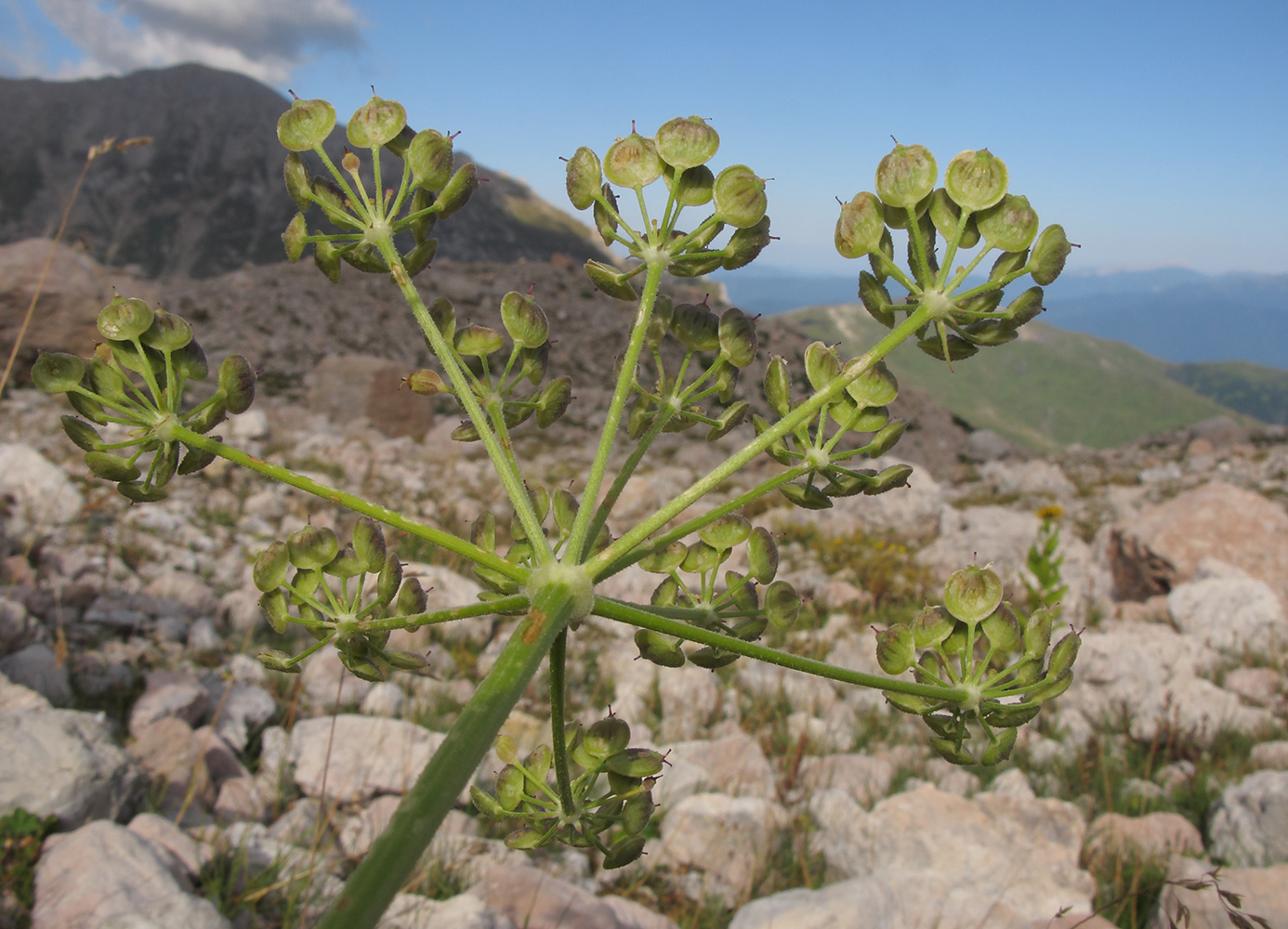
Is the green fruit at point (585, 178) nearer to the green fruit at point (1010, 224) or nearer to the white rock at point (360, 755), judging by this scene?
the green fruit at point (1010, 224)

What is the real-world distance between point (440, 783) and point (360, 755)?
4056 millimetres

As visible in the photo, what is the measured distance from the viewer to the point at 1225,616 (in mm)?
9047

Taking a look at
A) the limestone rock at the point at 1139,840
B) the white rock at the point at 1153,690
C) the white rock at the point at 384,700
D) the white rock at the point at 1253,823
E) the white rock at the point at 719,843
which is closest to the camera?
the white rock at the point at 719,843

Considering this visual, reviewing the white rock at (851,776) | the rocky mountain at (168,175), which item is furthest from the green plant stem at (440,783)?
the rocky mountain at (168,175)

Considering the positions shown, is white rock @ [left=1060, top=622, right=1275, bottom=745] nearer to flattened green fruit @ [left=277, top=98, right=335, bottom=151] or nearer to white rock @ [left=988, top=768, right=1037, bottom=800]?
white rock @ [left=988, top=768, right=1037, bottom=800]

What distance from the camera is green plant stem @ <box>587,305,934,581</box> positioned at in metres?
1.18

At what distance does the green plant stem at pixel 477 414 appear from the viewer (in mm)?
1204

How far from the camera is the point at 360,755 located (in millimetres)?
4508

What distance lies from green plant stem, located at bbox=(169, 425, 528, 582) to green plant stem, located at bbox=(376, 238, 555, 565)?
0.06 meters

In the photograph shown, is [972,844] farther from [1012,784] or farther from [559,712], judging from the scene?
[559,712]

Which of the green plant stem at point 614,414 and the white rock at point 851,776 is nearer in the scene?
the green plant stem at point 614,414

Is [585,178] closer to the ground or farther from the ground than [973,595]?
farther from the ground

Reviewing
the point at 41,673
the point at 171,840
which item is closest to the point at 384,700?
the point at 41,673

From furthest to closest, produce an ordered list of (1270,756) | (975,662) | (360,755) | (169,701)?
1. (1270,756)
2. (169,701)
3. (360,755)
4. (975,662)
